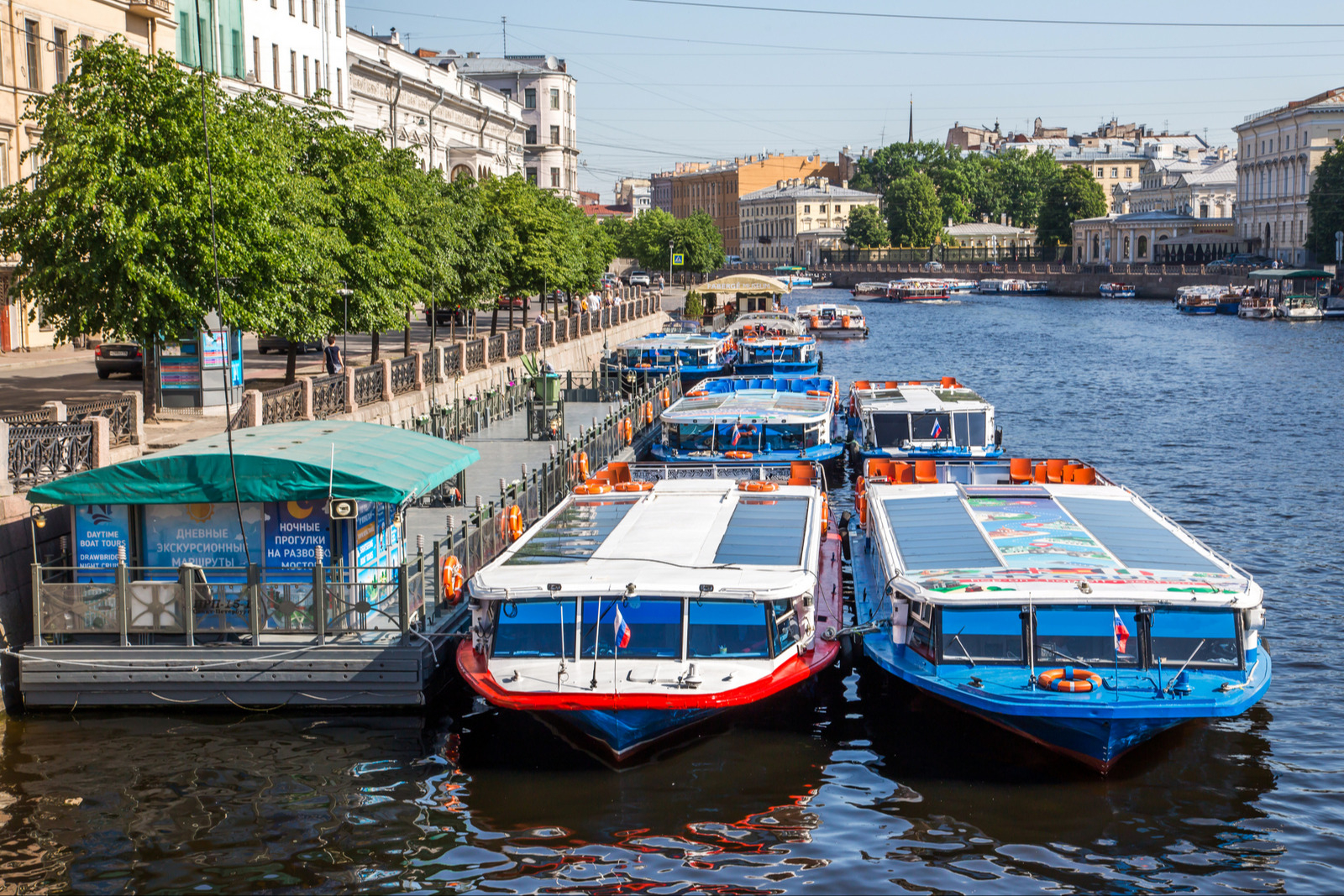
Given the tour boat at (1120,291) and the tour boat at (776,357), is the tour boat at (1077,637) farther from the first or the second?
the tour boat at (1120,291)

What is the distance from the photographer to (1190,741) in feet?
57.9

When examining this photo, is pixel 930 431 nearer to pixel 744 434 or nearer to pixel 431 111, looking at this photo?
pixel 744 434

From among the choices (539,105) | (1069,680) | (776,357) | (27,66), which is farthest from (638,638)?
(539,105)

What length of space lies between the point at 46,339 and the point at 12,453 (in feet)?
94.7

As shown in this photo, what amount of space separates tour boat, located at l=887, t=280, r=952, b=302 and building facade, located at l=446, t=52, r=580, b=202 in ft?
151

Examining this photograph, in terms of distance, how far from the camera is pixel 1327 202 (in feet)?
419

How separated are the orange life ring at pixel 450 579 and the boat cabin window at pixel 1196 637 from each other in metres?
8.92

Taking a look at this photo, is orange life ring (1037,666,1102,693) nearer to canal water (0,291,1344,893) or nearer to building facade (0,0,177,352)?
canal water (0,291,1344,893)

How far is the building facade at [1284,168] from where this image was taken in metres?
142

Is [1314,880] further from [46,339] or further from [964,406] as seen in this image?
[46,339]

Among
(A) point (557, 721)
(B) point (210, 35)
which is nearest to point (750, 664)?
(A) point (557, 721)

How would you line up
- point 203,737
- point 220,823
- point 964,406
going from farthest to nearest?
point 964,406, point 203,737, point 220,823

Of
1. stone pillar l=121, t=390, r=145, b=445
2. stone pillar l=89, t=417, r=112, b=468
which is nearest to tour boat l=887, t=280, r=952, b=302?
stone pillar l=121, t=390, r=145, b=445

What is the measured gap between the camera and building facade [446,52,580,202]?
5034 inches
